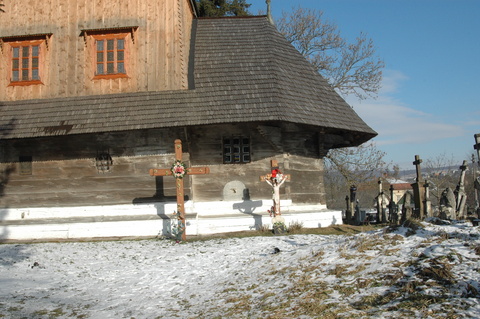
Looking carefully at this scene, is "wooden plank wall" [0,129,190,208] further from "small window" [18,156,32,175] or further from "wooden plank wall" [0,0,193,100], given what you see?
"wooden plank wall" [0,0,193,100]

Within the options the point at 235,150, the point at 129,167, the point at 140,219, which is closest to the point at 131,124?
the point at 129,167

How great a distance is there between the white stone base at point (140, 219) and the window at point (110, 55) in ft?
12.7

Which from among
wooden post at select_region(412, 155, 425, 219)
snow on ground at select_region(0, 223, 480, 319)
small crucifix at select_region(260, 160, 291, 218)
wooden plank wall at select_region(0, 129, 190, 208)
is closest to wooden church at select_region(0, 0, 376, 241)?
wooden plank wall at select_region(0, 129, 190, 208)

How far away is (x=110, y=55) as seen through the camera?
12.1m

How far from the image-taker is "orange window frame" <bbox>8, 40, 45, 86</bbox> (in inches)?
480

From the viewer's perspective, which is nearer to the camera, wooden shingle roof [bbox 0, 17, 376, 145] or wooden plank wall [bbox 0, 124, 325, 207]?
wooden shingle roof [bbox 0, 17, 376, 145]

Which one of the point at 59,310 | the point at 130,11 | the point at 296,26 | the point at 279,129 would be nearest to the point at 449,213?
the point at 279,129

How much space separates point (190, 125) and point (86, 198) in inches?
149

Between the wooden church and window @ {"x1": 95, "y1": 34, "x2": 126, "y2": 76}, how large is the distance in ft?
0.09

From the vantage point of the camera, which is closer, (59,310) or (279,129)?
(59,310)

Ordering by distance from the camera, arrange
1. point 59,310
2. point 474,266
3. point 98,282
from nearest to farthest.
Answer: point 474,266
point 59,310
point 98,282

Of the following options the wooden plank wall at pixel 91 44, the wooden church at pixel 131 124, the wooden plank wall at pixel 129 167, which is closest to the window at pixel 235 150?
the wooden church at pixel 131 124

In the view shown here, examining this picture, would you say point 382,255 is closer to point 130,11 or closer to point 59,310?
point 59,310

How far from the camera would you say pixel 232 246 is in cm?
860
